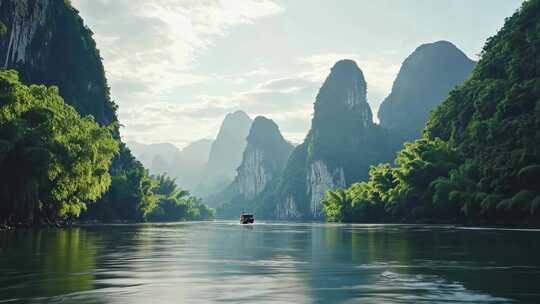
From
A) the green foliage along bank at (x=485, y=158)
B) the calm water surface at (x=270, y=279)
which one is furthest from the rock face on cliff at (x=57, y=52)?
the calm water surface at (x=270, y=279)

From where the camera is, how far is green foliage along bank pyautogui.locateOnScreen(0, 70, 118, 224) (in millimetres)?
45438

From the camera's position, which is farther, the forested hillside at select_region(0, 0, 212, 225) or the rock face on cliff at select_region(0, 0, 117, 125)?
the rock face on cliff at select_region(0, 0, 117, 125)

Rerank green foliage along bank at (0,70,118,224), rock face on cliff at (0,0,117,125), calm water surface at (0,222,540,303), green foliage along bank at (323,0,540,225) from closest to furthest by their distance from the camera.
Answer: calm water surface at (0,222,540,303), green foliage along bank at (0,70,118,224), green foliage along bank at (323,0,540,225), rock face on cliff at (0,0,117,125)

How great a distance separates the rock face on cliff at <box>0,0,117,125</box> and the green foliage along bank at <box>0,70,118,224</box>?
133 ft

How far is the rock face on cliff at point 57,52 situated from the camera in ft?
320

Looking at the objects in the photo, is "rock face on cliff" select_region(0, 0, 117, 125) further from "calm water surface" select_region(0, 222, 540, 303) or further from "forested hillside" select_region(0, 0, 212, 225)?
"calm water surface" select_region(0, 222, 540, 303)

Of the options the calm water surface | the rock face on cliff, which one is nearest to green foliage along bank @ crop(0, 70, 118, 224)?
the calm water surface

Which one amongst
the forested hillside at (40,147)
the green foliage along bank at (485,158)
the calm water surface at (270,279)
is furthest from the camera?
the green foliage along bank at (485,158)

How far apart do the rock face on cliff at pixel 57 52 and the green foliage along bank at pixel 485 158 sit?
61.8m

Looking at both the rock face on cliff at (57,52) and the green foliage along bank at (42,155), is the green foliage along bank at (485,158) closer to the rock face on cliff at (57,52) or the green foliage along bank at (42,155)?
the green foliage along bank at (42,155)

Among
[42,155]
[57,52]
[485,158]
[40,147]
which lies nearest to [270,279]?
[42,155]

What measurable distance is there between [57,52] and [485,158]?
103850mm

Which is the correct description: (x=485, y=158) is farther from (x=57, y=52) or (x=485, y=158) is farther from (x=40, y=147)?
(x=57, y=52)

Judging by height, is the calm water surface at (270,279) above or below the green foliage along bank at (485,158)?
below
